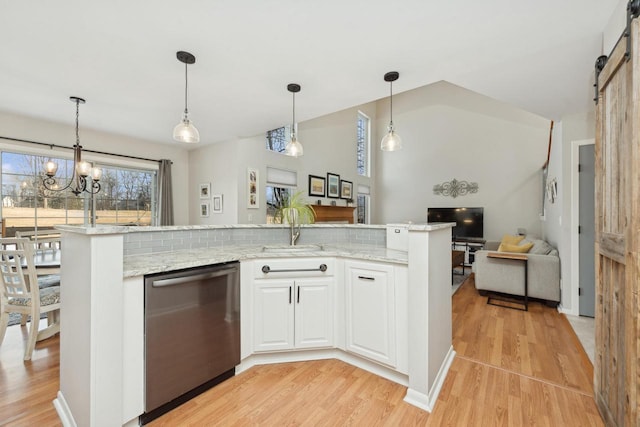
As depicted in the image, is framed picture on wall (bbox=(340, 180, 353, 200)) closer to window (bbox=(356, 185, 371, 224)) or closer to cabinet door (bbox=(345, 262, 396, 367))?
window (bbox=(356, 185, 371, 224))

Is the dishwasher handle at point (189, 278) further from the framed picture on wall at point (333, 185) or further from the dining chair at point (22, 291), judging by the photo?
the framed picture on wall at point (333, 185)

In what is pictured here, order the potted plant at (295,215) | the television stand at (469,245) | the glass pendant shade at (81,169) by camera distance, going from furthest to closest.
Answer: the television stand at (469,245) → the glass pendant shade at (81,169) → the potted plant at (295,215)

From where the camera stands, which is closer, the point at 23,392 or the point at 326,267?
the point at 23,392

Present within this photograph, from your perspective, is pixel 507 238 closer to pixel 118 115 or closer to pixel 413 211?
pixel 413 211

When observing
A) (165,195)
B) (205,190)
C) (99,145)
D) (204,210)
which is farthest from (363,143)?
(99,145)

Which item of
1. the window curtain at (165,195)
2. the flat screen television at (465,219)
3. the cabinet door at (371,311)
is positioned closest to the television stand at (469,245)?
the flat screen television at (465,219)

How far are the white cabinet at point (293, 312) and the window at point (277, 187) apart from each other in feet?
9.72

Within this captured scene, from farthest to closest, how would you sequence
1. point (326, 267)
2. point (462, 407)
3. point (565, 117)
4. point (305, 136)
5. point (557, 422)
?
point (305, 136), point (565, 117), point (326, 267), point (462, 407), point (557, 422)

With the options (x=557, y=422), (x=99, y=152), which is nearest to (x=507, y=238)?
(x=557, y=422)

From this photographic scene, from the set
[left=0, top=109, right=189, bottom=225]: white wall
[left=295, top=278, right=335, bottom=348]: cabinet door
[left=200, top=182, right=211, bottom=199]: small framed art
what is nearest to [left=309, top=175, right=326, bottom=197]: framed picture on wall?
[left=200, top=182, right=211, bottom=199]: small framed art

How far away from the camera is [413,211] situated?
23.6ft

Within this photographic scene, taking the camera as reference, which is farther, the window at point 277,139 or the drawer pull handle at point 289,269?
the window at point 277,139

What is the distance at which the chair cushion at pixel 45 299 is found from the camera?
92.0 inches

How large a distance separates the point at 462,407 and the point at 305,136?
521 centimetres
